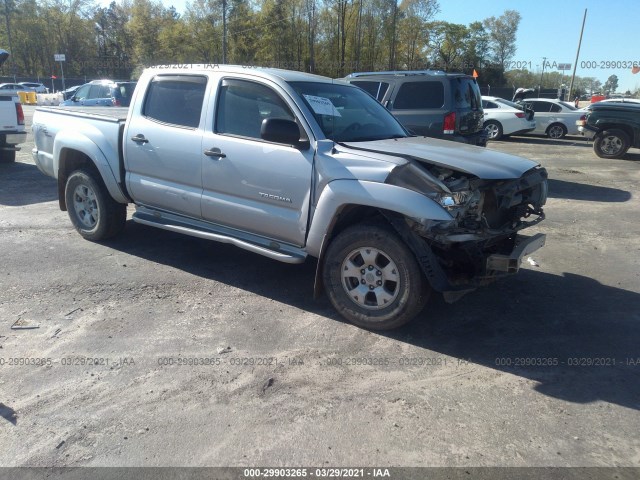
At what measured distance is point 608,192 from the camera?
32.5 feet

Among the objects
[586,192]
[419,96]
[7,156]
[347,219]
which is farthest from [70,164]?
[586,192]

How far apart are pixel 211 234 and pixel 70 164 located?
246 centimetres

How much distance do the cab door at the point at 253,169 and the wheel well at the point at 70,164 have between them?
6.51 feet

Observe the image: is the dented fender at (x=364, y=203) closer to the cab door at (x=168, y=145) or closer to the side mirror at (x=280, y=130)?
the side mirror at (x=280, y=130)

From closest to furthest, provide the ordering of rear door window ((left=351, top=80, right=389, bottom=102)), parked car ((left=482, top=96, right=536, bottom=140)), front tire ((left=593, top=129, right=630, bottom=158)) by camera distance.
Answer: rear door window ((left=351, top=80, right=389, bottom=102)), front tire ((left=593, top=129, right=630, bottom=158)), parked car ((left=482, top=96, right=536, bottom=140))

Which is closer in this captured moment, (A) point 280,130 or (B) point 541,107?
(A) point 280,130

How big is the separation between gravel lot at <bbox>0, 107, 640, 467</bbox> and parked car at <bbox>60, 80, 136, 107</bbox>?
11770 mm

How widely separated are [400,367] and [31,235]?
5.21 meters

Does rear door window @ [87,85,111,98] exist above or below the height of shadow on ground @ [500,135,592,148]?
above

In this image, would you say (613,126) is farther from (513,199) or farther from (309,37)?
(309,37)

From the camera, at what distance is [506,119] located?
1861cm

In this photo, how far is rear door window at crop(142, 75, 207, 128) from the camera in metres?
5.13


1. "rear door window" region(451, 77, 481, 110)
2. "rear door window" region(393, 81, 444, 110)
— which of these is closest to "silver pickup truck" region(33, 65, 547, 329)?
"rear door window" region(393, 81, 444, 110)

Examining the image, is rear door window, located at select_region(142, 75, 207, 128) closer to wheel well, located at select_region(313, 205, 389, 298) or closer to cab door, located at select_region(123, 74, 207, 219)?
cab door, located at select_region(123, 74, 207, 219)
